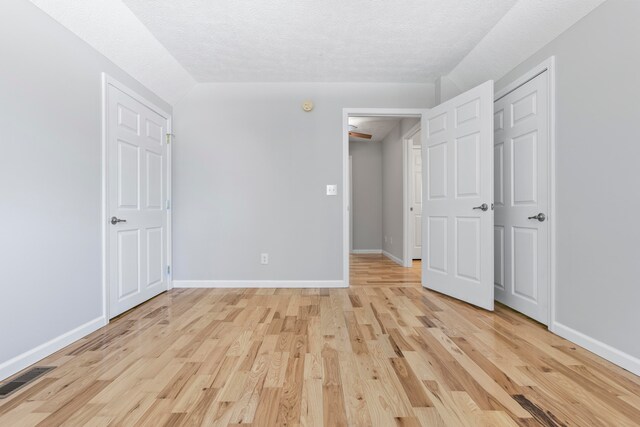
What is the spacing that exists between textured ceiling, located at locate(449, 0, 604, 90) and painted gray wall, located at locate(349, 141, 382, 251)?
3513 millimetres

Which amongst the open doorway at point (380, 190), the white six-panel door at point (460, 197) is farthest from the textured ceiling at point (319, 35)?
the open doorway at point (380, 190)

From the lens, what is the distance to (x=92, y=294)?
2.31 m

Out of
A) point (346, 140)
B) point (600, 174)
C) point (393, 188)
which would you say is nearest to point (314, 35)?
point (346, 140)

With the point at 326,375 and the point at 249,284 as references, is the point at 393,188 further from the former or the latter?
the point at 326,375

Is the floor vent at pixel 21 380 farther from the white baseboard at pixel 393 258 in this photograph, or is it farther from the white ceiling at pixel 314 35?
the white baseboard at pixel 393 258

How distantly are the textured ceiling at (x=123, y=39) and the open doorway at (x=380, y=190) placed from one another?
2.43 m

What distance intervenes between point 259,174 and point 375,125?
278 centimetres

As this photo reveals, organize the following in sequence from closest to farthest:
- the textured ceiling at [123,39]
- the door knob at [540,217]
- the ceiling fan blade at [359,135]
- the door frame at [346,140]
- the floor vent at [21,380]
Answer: the floor vent at [21,380] < the textured ceiling at [123,39] < the door knob at [540,217] < the door frame at [346,140] < the ceiling fan blade at [359,135]

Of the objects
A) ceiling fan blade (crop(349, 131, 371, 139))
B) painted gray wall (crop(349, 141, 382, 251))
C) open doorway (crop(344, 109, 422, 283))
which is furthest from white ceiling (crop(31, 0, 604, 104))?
painted gray wall (crop(349, 141, 382, 251))

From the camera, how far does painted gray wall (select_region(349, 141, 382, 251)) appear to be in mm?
6758

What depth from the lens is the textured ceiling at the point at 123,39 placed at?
79.7 inches

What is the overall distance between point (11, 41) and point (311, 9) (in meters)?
1.78

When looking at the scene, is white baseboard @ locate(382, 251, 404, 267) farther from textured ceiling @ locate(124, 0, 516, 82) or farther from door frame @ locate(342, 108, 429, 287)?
textured ceiling @ locate(124, 0, 516, 82)

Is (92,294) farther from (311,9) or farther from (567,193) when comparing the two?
(567,193)
